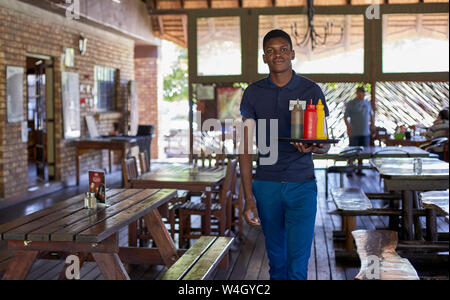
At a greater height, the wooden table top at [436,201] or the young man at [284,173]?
the young man at [284,173]

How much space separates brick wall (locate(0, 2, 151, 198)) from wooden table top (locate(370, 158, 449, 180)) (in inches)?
191

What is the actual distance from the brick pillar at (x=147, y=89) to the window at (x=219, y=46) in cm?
381

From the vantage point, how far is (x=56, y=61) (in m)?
10.2

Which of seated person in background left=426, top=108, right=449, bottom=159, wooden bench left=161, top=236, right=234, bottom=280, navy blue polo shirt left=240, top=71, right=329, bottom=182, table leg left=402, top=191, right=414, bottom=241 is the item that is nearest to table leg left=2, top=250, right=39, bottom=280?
wooden bench left=161, top=236, right=234, bottom=280

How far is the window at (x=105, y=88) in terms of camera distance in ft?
40.1

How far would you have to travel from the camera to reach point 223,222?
5.84 meters

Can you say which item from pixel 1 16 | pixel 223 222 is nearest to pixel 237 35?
pixel 1 16

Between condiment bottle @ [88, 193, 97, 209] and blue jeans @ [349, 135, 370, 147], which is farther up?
blue jeans @ [349, 135, 370, 147]

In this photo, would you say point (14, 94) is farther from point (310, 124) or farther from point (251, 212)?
point (310, 124)

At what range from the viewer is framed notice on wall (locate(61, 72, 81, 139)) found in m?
10.4

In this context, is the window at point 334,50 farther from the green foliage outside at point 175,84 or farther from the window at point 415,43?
the green foliage outside at point 175,84

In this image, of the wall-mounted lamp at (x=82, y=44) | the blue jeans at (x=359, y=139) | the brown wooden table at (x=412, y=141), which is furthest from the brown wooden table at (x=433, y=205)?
the wall-mounted lamp at (x=82, y=44)

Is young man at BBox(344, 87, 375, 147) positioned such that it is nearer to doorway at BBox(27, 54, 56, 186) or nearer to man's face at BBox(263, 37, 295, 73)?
doorway at BBox(27, 54, 56, 186)

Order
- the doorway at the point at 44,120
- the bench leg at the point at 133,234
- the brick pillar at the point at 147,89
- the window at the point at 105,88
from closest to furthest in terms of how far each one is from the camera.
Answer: the bench leg at the point at 133,234 < the doorway at the point at 44,120 < the window at the point at 105,88 < the brick pillar at the point at 147,89
